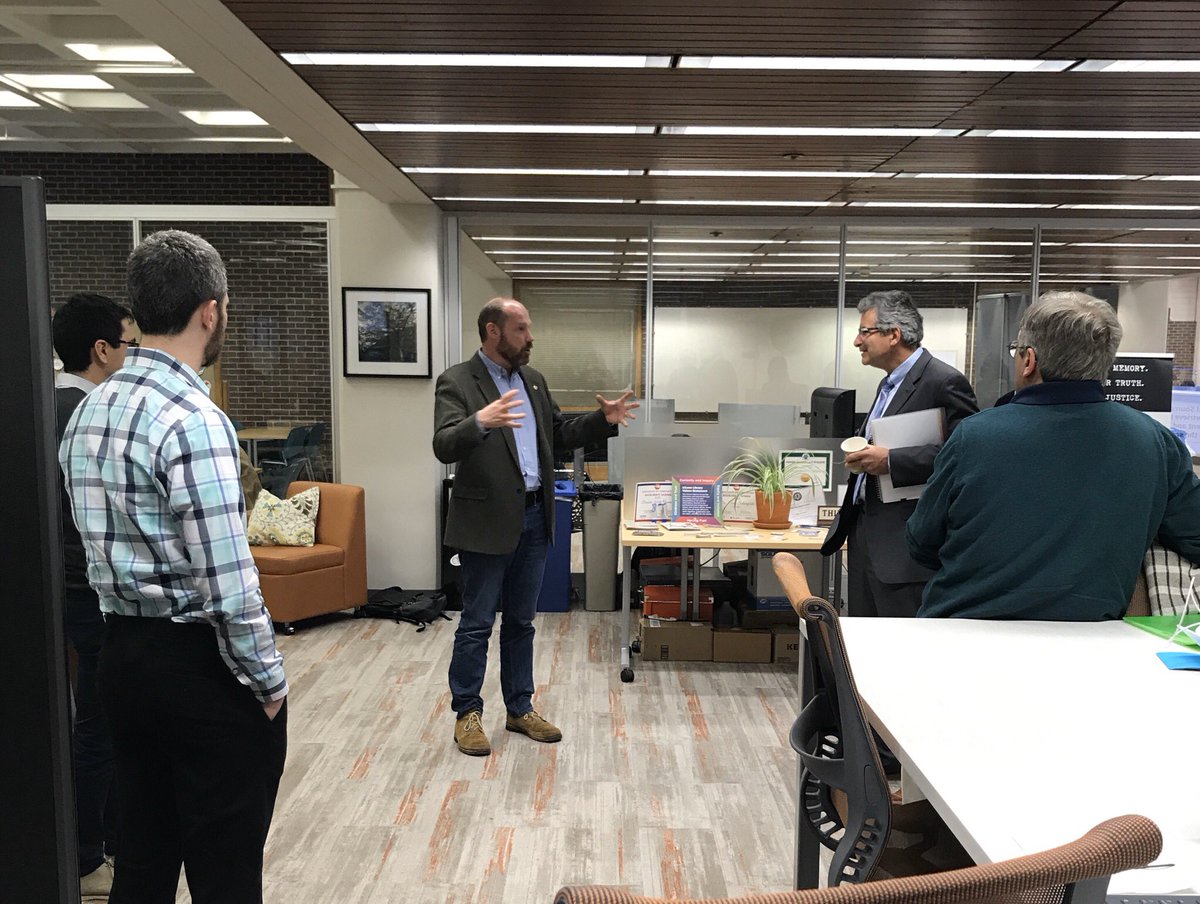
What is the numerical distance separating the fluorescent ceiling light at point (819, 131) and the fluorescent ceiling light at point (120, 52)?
11.2 ft

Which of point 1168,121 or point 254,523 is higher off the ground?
point 1168,121

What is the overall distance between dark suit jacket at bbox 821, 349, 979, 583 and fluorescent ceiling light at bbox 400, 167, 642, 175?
233cm

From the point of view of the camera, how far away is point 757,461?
484cm

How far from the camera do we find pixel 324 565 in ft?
17.1

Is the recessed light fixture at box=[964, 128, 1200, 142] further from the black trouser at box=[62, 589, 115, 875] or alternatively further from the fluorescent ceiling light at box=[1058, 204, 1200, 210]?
the black trouser at box=[62, 589, 115, 875]

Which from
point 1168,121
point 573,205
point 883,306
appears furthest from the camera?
point 573,205

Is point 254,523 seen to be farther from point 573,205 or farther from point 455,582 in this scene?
point 573,205

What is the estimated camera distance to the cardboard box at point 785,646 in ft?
15.3

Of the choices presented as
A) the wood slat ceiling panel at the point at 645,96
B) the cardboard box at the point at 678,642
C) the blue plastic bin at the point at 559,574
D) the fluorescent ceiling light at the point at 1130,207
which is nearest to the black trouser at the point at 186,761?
the wood slat ceiling panel at the point at 645,96

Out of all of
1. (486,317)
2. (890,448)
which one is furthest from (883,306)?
(486,317)

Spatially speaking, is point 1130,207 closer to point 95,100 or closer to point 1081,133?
point 1081,133

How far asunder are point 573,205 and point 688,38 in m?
3.09

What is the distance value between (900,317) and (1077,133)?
1.65m

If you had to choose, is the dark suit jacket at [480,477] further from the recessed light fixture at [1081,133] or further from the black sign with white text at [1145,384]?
the black sign with white text at [1145,384]
